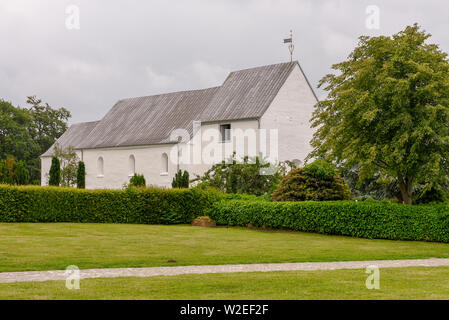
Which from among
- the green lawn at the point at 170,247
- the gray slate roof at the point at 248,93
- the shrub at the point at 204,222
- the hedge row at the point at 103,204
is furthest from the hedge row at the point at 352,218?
the gray slate roof at the point at 248,93

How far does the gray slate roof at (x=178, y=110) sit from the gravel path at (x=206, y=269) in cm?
2518

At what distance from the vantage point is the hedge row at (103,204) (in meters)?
24.6

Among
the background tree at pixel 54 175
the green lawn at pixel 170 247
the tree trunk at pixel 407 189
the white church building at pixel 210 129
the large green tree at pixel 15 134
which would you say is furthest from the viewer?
the large green tree at pixel 15 134

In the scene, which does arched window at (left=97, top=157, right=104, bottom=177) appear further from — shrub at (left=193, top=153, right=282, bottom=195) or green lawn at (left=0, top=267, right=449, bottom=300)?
green lawn at (left=0, top=267, right=449, bottom=300)

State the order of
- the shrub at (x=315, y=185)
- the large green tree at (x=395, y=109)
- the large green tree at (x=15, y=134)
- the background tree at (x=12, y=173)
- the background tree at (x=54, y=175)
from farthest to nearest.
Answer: the large green tree at (x=15, y=134), the background tree at (x=54, y=175), the background tree at (x=12, y=173), the shrub at (x=315, y=185), the large green tree at (x=395, y=109)

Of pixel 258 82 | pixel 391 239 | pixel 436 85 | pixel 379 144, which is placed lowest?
pixel 391 239

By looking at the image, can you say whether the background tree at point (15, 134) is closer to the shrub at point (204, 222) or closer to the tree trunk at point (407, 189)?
the shrub at point (204, 222)

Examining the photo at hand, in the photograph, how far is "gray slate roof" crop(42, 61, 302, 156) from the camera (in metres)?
39.7

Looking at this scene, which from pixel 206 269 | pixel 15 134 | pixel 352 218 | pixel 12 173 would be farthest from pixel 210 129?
pixel 15 134

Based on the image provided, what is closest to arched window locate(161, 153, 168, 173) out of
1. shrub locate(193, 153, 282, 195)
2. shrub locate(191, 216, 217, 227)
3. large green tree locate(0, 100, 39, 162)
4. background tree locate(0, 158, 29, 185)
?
shrub locate(193, 153, 282, 195)

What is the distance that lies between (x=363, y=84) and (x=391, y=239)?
5.50 meters
